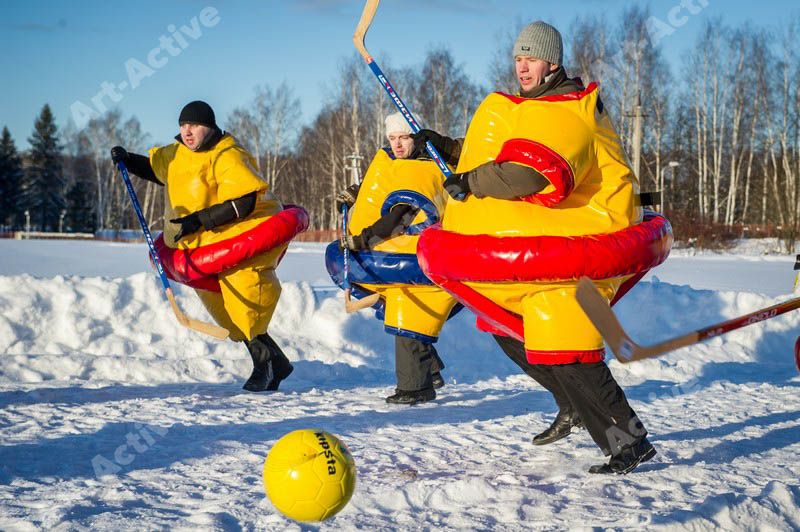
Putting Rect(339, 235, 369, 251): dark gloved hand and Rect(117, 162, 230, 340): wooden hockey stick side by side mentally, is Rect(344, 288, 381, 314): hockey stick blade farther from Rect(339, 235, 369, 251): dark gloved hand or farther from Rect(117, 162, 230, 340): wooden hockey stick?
Rect(117, 162, 230, 340): wooden hockey stick

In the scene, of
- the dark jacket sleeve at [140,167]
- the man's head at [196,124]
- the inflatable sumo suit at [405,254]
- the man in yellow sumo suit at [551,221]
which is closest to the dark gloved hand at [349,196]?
the inflatable sumo suit at [405,254]

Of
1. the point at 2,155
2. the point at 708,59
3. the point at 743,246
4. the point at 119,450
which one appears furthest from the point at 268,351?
the point at 2,155

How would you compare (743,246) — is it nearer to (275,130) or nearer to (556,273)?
(275,130)

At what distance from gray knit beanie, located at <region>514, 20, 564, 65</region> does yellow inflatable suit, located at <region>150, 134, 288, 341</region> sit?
2438 mm

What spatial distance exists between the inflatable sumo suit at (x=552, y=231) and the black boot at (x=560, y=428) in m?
0.86

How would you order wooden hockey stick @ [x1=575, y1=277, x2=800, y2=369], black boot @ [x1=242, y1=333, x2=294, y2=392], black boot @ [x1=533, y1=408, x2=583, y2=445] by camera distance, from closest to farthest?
wooden hockey stick @ [x1=575, y1=277, x2=800, y2=369]
black boot @ [x1=533, y1=408, x2=583, y2=445]
black boot @ [x1=242, y1=333, x2=294, y2=392]

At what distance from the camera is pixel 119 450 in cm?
412

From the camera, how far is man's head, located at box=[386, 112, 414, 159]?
5602 mm

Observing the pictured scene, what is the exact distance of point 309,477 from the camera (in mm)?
2896

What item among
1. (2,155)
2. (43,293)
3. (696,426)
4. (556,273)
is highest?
(2,155)

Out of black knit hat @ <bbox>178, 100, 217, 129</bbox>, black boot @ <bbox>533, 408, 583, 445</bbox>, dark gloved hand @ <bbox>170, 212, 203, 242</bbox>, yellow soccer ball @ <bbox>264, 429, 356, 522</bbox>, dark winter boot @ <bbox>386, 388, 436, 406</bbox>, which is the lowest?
dark winter boot @ <bbox>386, 388, 436, 406</bbox>

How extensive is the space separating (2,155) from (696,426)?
61740 mm

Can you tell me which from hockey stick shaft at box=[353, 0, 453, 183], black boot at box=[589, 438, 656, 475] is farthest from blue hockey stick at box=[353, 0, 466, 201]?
black boot at box=[589, 438, 656, 475]

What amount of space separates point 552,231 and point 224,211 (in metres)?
2.68
